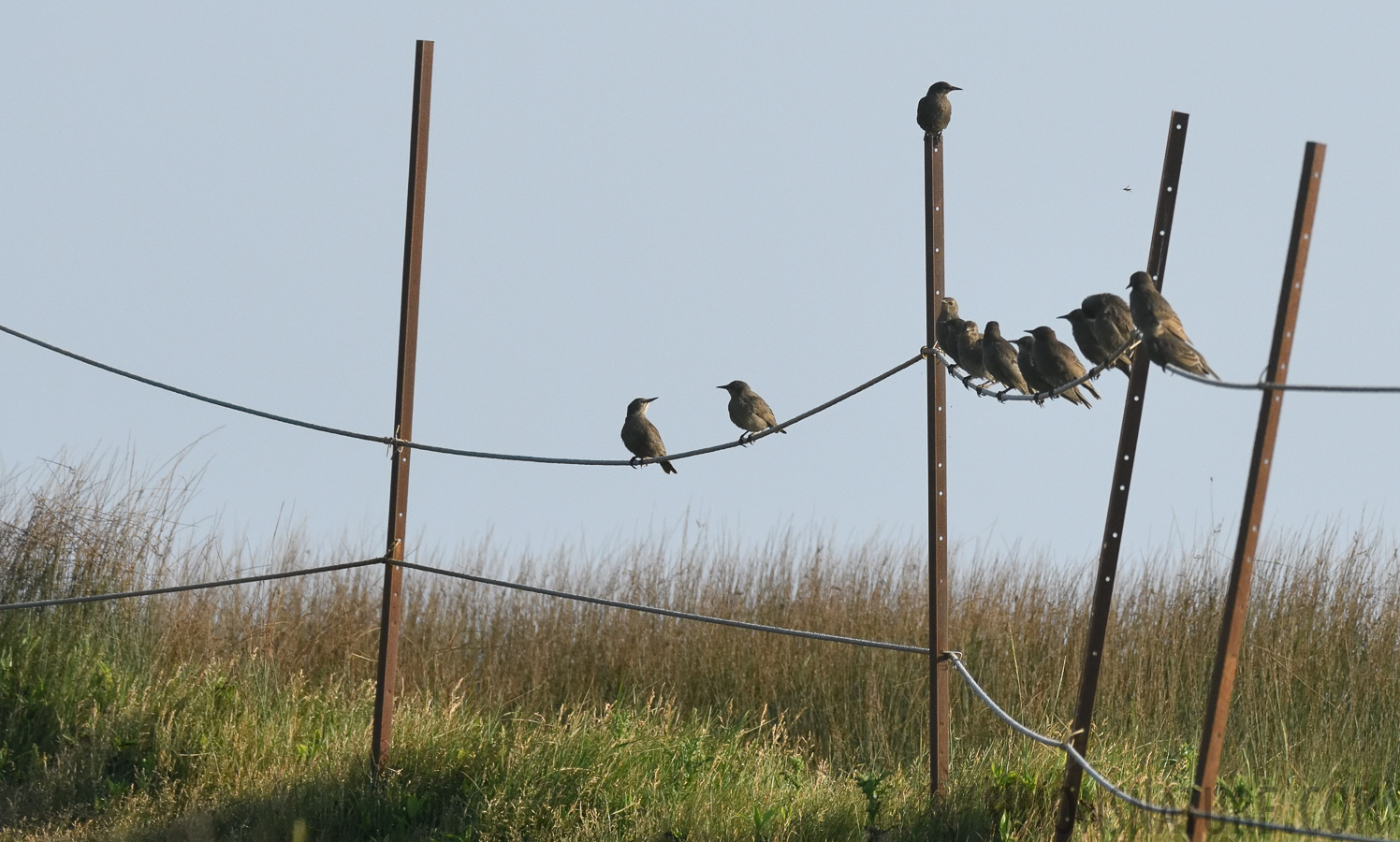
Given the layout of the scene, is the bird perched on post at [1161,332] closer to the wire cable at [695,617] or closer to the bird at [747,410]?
the wire cable at [695,617]

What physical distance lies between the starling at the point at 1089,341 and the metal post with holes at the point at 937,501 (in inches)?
24.4

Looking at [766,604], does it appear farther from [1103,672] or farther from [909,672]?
[1103,672]

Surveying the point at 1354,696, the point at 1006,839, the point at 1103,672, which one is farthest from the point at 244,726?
the point at 1354,696

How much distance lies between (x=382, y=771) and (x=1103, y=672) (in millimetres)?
4796

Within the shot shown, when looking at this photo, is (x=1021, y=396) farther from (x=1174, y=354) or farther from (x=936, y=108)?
(x=936, y=108)

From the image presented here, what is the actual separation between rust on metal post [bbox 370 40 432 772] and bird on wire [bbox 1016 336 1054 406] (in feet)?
9.77

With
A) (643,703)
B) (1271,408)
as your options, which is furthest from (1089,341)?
(643,703)

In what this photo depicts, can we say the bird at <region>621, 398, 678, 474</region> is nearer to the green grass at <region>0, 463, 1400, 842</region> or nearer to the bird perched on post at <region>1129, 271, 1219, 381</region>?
the green grass at <region>0, 463, 1400, 842</region>

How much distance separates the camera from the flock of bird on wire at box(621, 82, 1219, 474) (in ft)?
15.9

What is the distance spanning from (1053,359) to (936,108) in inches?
79.3

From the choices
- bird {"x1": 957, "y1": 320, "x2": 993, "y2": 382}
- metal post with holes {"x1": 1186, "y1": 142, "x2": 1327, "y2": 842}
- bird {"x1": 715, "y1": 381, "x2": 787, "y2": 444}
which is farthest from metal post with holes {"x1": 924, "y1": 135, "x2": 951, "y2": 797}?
bird {"x1": 715, "y1": 381, "x2": 787, "y2": 444}

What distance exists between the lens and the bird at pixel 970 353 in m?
6.55

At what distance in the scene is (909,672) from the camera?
10023 mm

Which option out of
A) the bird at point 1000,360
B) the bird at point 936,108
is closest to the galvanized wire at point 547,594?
the bird at point 1000,360
